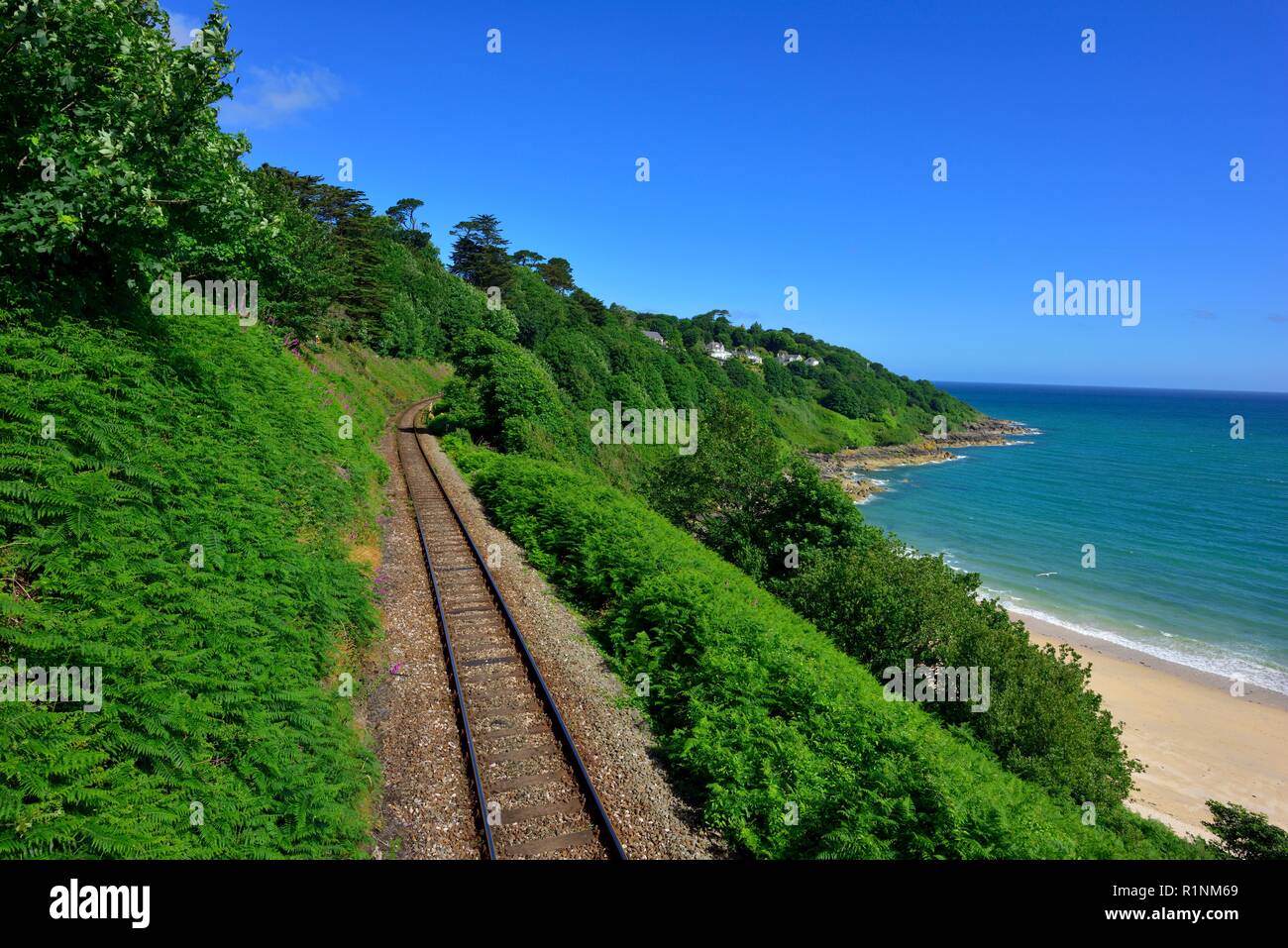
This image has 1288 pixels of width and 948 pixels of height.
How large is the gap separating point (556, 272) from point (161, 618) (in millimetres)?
120321

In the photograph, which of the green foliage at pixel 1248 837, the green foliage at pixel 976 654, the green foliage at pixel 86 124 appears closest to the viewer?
the green foliage at pixel 86 124

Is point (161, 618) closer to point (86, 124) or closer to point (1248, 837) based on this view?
point (86, 124)

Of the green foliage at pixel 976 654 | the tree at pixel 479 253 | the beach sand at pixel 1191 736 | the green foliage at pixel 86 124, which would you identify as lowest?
the beach sand at pixel 1191 736

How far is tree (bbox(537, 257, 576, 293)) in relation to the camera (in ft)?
390

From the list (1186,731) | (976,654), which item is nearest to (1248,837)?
(976,654)

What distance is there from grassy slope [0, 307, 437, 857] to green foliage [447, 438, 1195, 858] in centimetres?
560

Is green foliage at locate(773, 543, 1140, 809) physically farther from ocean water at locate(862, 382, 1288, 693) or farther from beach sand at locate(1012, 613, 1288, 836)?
ocean water at locate(862, 382, 1288, 693)

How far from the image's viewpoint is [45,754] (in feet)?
16.2

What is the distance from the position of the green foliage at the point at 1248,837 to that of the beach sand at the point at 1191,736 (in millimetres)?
2540

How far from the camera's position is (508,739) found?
392 inches

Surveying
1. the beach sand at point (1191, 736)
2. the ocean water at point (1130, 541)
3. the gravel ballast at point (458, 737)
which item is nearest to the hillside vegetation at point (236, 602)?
the gravel ballast at point (458, 737)

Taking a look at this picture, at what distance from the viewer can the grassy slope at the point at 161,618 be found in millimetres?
5223

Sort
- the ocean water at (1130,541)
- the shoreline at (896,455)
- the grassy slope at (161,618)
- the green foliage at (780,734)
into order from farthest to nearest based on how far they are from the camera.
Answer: the shoreline at (896,455) < the ocean water at (1130,541) < the green foliage at (780,734) < the grassy slope at (161,618)

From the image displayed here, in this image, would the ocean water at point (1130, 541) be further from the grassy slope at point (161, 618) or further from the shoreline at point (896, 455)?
the grassy slope at point (161, 618)
